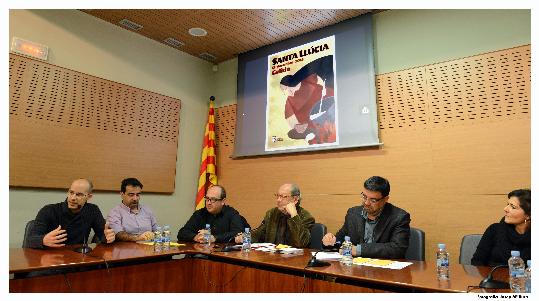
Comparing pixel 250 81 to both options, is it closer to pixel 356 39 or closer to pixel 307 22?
pixel 307 22

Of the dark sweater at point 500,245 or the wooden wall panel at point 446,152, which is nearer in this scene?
the dark sweater at point 500,245

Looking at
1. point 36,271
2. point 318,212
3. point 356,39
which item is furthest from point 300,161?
point 36,271

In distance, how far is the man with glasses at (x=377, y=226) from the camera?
2.60 meters

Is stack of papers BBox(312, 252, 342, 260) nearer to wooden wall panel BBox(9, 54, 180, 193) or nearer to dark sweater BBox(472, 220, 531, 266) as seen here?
dark sweater BBox(472, 220, 531, 266)

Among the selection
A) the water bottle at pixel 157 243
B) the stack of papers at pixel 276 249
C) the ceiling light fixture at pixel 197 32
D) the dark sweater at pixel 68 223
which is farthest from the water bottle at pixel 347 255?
the ceiling light fixture at pixel 197 32

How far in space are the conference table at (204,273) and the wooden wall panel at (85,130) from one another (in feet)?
4.95

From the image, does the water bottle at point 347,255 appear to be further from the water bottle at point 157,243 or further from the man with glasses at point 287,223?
the water bottle at point 157,243


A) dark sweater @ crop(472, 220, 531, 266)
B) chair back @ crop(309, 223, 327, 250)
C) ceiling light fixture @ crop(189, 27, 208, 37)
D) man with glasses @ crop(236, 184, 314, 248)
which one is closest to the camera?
dark sweater @ crop(472, 220, 531, 266)

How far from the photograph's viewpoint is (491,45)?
11.5 feet

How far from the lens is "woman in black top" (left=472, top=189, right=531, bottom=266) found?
2.43m

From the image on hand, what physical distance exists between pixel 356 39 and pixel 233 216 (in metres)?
2.49

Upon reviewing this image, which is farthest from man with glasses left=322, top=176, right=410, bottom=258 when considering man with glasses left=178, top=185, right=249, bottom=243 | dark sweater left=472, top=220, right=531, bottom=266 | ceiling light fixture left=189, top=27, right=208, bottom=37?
ceiling light fixture left=189, top=27, right=208, bottom=37

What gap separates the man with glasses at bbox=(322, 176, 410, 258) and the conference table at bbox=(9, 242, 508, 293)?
0.24 meters

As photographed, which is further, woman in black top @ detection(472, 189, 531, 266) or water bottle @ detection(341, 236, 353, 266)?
woman in black top @ detection(472, 189, 531, 266)
